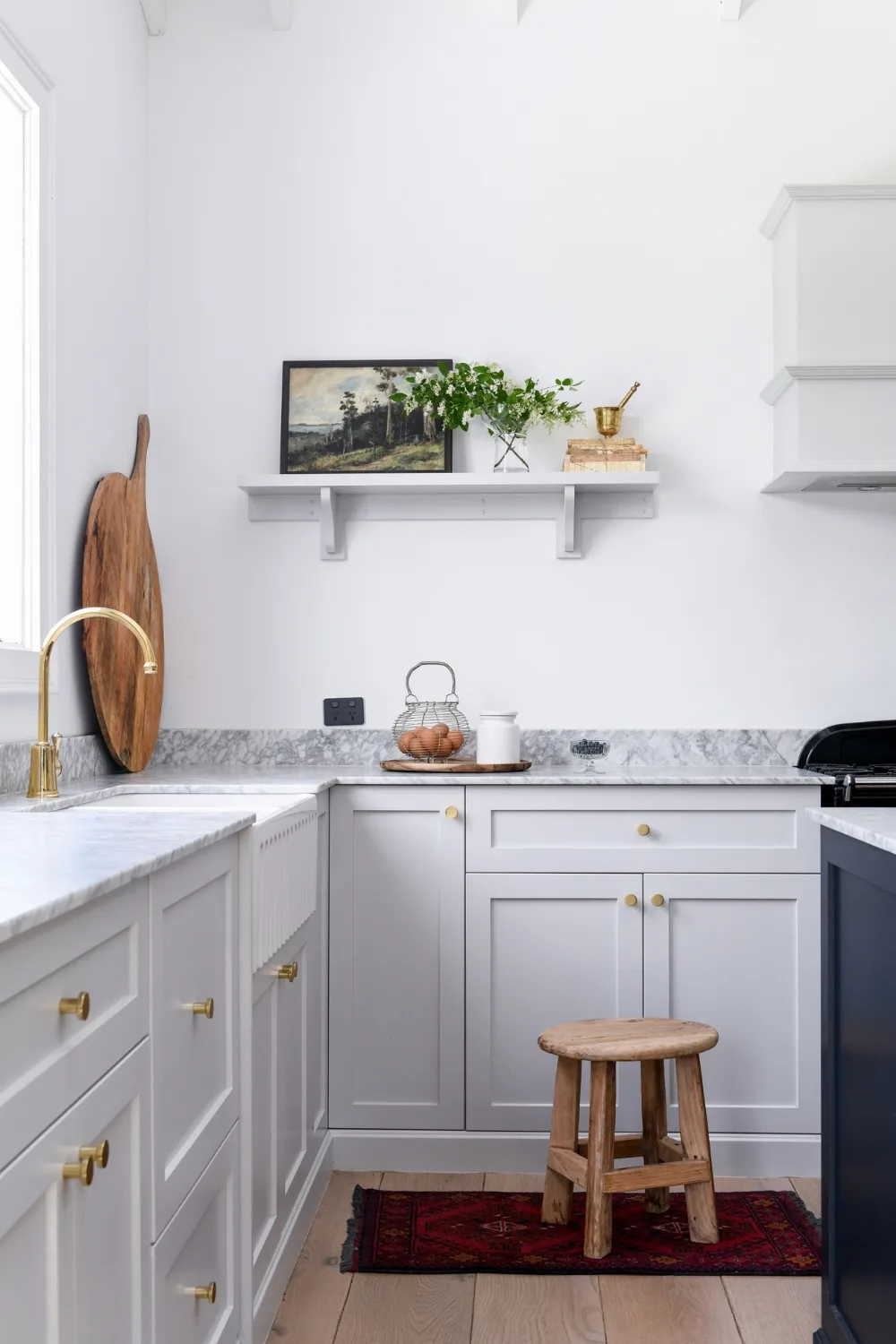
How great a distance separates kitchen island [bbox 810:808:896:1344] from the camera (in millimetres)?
1522

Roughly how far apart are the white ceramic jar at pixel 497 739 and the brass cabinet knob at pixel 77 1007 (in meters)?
1.82

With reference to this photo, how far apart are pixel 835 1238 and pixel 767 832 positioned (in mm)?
1051

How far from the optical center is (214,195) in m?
3.22

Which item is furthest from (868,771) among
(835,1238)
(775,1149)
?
(835,1238)

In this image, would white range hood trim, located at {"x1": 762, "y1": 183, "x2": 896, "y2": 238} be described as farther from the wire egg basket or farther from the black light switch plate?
the black light switch plate

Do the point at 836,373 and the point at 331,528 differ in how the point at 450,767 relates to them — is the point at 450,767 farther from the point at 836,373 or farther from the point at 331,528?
the point at 836,373

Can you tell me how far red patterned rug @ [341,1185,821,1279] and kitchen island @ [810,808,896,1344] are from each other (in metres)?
0.42

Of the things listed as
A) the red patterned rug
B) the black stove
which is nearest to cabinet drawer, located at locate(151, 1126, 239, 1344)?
the red patterned rug

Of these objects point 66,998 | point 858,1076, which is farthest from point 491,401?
point 66,998

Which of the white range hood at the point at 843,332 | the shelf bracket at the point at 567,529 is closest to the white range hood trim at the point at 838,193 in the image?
the white range hood at the point at 843,332

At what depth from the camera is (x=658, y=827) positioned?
2.67 meters

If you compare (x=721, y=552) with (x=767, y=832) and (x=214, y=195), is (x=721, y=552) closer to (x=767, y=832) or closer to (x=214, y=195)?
(x=767, y=832)

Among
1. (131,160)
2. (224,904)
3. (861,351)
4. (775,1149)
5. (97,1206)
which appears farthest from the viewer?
(131,160)

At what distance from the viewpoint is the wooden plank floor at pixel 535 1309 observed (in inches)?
77.5
